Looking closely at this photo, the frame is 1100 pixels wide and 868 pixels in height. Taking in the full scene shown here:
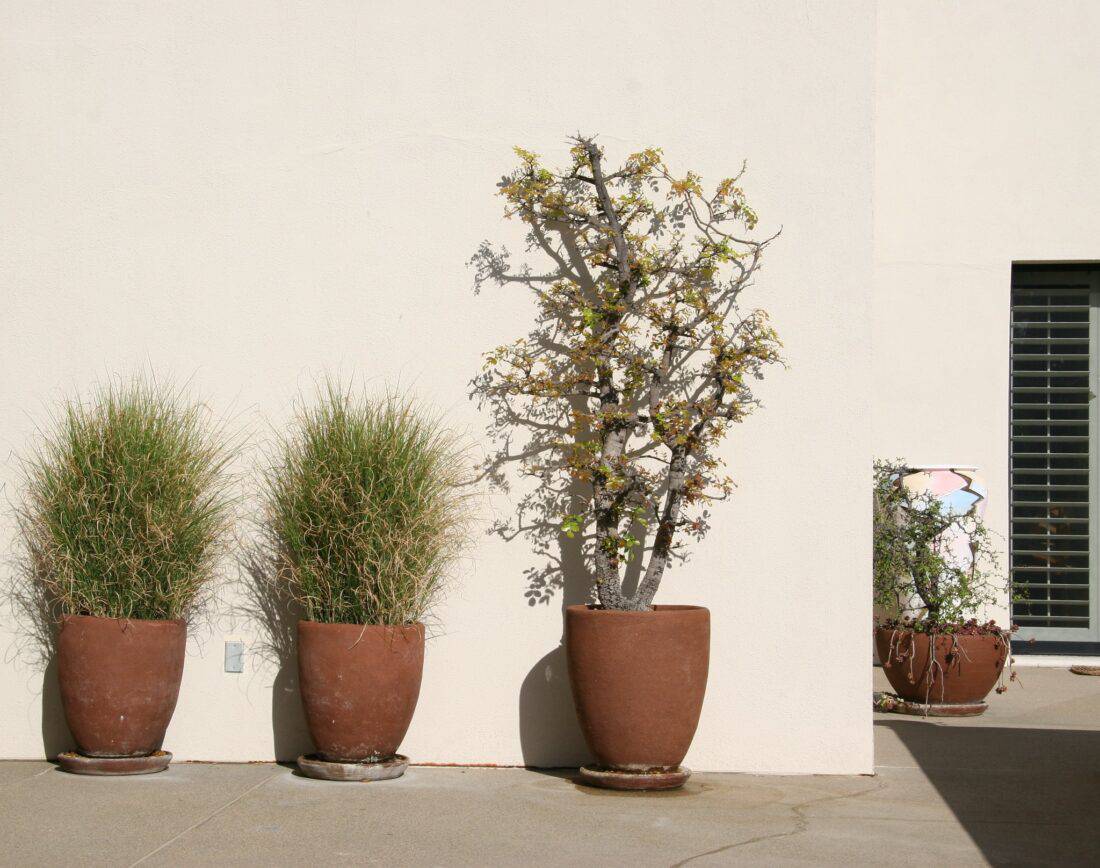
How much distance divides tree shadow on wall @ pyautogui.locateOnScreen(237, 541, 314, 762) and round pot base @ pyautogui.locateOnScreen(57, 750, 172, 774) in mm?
462

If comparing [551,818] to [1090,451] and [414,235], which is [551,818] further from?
[1090,451]

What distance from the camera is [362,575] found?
445cm

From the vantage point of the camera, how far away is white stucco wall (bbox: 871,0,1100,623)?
7.56 metres

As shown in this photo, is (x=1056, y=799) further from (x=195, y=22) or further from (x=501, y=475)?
(x=195, y=22)

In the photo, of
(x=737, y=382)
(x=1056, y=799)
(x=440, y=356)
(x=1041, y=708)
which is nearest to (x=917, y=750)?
(x=1056, y=799)

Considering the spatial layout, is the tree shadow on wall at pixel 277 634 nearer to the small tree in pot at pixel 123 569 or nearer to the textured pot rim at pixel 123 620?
the small tree in pot at pixel 123 569

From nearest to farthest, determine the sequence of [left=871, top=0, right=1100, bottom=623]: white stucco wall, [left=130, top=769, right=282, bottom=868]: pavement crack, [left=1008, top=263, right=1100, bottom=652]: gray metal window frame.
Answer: [left=130, top=769, right=282, bottom=868]: pavement crack, [left=871, top=0, right=1100, bottom=623]: white stucco wall, [left=1008, top=263, right=1100, bottom=652]: gray metal window frame

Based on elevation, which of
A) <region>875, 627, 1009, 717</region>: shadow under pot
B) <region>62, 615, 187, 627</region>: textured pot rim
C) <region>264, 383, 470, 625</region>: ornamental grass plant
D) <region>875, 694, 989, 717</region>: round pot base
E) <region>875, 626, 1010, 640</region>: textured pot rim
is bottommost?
<region>875, 694, 989, 717</region>: round pot base

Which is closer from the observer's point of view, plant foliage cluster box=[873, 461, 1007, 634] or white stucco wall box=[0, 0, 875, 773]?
white stucco wall box=[0, 0, 875, 773]

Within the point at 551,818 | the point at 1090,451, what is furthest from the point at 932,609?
the point at 551,818

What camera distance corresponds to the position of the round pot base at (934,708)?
6156 mm

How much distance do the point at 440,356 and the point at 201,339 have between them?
36.3 inches

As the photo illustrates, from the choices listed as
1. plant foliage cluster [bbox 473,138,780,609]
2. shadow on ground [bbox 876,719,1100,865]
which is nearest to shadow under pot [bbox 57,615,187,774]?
plant foliage cluster [bbox 473,138,780,609]

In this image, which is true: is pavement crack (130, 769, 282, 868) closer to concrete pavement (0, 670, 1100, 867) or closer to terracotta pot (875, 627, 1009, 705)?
concrete pavement (0, 670, 1100, 867)
